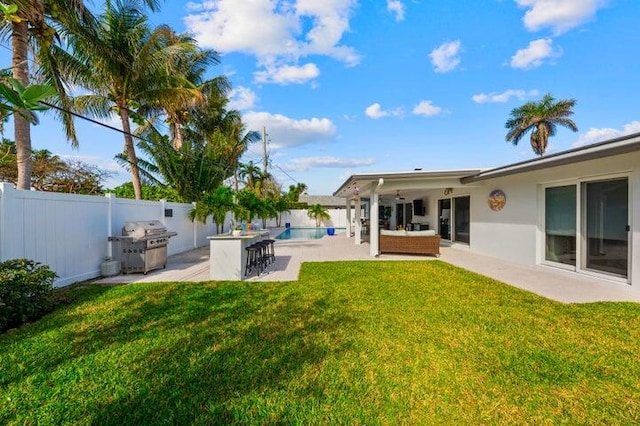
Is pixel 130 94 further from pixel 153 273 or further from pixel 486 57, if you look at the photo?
pixel 486 57

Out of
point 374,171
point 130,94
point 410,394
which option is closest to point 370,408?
point 410,394

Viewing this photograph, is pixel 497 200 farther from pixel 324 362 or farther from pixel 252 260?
pixel 324 362

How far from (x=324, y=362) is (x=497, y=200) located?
9.76m

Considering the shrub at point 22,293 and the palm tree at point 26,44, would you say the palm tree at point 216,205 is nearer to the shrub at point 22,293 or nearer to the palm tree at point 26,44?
the palm tree at point 26,44

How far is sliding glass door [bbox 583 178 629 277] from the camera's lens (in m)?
6.66

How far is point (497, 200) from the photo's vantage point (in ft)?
34.7

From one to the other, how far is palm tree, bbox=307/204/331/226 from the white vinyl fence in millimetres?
21384

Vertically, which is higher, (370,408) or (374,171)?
(374,171)

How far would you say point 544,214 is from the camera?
872 centimetres

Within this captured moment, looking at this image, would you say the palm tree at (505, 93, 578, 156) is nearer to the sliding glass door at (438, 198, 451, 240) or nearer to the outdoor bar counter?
the sliding glass door at (438, 198, 451, 240)

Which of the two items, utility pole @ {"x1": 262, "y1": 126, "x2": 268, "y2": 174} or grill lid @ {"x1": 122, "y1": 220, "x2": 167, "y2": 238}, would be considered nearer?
grill lid @ {"x1": 122, "y1": 220, "x2": 167, "y2": 238}

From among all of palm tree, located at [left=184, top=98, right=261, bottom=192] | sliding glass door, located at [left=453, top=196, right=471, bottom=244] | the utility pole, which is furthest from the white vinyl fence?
the utility pole

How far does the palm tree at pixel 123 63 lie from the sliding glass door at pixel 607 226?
46.0ft

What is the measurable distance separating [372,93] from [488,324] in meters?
13.7
